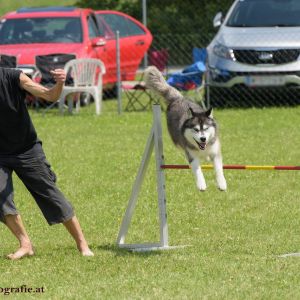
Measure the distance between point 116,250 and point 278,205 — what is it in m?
2.19

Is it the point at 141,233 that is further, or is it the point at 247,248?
the point at 141,233

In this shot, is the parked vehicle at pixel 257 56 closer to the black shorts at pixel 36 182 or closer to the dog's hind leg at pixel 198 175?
the dog's hind leg at pixel 198 175

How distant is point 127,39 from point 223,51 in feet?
10.4

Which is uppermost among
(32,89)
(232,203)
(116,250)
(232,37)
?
(32,89)

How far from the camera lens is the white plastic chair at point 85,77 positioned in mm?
16141

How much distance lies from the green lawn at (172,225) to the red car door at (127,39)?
3.39 meters

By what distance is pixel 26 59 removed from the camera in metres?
16.9

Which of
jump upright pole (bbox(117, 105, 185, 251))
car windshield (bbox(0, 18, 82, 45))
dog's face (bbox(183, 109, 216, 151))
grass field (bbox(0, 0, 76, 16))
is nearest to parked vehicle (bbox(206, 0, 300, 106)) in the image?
car windshield (bbox(0, 18, 82, 45))

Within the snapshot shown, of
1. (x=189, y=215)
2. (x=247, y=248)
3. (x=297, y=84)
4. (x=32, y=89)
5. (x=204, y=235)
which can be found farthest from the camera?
(x=297, y=84)

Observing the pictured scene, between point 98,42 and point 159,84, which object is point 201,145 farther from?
point 98,42

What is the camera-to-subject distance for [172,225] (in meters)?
9.10

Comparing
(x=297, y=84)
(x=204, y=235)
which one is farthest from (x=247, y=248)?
(x=297, y=84)

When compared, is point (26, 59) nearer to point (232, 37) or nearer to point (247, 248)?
point (232, 37)

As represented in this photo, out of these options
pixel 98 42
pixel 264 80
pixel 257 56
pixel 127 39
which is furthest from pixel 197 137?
pixel 127 39
